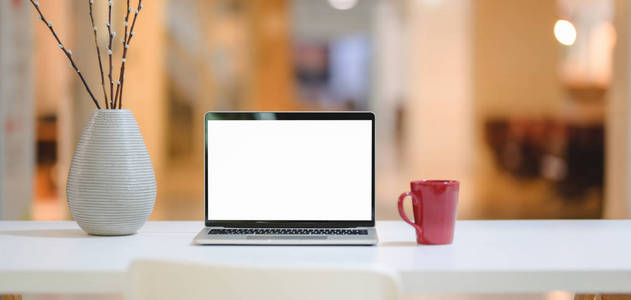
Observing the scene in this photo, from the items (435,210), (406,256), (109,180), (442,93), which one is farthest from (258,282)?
(442,93)

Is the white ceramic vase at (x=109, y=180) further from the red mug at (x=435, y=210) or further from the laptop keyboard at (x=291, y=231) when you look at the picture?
the red mug at (x=435, y=210)

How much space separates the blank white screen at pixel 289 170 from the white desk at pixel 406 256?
0.10 m

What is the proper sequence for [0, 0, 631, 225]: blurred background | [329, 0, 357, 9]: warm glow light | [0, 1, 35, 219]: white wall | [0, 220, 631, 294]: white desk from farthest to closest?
[329, 0, 357, 9]: warm glow light, [0, 0, 631, 225]: blurred background, [0, 1, 35, 219]: white wall, [0, 220, 631, 294]: white desk

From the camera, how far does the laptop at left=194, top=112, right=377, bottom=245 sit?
1.33m

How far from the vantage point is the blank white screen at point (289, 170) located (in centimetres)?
133

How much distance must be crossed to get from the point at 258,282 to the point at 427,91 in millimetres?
5954

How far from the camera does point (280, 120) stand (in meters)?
1.35

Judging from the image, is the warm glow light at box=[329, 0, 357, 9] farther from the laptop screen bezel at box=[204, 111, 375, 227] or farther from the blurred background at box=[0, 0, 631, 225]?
→ the laptop screen bezel at box=[204, 111, 375, 227]

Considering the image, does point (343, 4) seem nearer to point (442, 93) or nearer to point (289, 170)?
point (442, 93)

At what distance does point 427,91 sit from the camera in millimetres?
6508

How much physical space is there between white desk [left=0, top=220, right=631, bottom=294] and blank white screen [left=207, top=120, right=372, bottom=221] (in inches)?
4.0

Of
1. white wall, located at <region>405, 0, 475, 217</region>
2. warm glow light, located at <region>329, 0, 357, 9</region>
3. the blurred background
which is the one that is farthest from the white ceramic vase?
warm glow light, located at <region>329, 0, 357, 9</region>

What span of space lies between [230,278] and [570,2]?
6.29 meters

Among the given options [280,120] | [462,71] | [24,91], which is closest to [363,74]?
[462,71]
